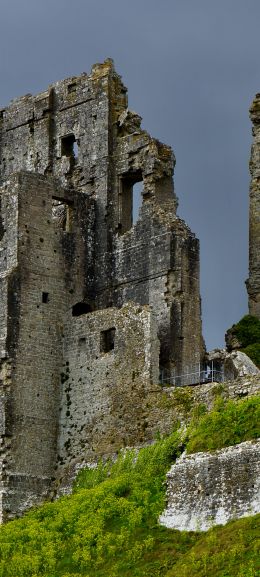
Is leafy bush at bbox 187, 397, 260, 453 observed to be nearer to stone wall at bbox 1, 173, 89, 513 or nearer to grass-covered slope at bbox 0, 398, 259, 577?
grass-covered slope at bbox 0, 398, 259, 577

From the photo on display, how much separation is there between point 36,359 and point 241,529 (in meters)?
11.9

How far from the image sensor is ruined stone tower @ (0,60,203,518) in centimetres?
5025

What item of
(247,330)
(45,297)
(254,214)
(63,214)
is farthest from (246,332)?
(63,214)

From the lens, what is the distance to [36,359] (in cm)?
5162

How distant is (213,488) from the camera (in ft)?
141

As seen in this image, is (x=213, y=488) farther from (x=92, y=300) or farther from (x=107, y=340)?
(x=92, y=300)

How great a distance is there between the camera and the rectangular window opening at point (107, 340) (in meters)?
51.2

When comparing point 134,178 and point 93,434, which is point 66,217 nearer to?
point 134,178

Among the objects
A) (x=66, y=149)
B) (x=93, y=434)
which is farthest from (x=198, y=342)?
(x=66, y=149)

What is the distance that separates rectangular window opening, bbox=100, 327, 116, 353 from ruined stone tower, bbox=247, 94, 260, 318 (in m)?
6.41

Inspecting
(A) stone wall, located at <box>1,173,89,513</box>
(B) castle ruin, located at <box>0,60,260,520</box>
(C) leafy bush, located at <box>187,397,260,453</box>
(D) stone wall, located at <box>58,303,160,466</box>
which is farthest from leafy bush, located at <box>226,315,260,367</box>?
(C) leafy bush, located at <box>187,397,260,453</box>

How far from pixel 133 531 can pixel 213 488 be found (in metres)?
2.44

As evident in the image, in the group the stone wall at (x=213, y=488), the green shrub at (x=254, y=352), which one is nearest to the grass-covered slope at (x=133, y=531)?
the stone wall at (x=213, y=488)

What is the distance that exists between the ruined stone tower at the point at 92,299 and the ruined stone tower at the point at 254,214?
4185mm
